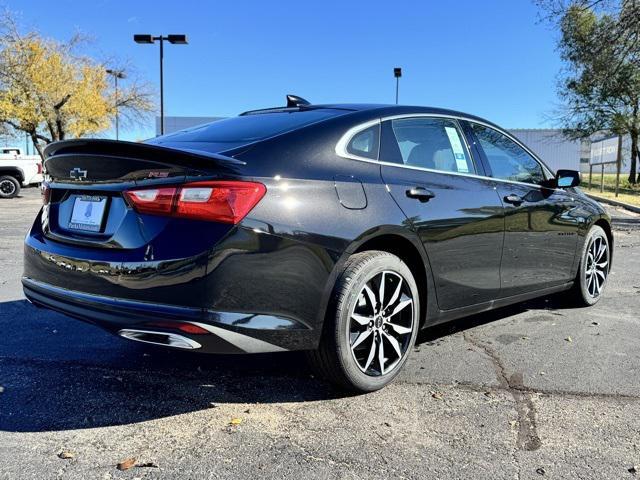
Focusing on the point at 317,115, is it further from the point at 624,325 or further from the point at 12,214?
the point at 12,214

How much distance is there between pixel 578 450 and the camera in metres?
2.76

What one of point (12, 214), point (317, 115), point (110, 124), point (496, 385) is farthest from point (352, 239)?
point (110, 124)

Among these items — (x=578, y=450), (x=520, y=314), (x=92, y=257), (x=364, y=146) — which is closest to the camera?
(x=578, y=450)

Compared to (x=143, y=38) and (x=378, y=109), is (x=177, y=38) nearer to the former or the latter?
(x=143, y=38)

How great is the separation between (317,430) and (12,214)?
14.5 meters

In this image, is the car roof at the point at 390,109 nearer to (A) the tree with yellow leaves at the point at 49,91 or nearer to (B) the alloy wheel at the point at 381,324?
(B) the alloy wheel at the point at 381,324

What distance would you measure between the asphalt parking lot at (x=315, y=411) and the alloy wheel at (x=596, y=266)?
36.5 inches

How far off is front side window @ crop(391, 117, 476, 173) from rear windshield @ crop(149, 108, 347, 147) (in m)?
0.44

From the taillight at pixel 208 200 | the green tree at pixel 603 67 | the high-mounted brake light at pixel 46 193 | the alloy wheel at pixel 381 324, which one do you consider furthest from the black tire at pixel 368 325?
the green tree at pixel 603 67

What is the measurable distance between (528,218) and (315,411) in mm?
2372

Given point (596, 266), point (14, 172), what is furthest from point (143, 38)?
point (596, 266)

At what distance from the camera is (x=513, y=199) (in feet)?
14.4

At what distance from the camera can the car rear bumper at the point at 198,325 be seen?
2.74 metres

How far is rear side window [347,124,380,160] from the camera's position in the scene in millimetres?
3371
